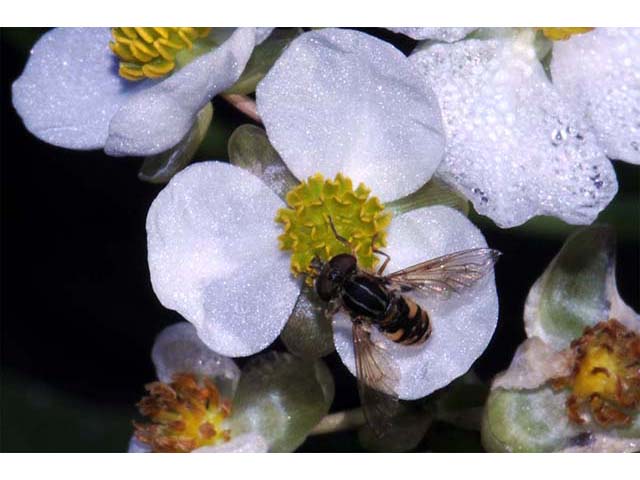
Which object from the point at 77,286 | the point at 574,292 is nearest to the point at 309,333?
the point at 574,292

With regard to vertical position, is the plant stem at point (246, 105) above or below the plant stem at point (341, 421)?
above

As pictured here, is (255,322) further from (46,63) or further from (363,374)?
(46,63)

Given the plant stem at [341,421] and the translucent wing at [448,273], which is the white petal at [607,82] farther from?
the plant stem at [341,421]

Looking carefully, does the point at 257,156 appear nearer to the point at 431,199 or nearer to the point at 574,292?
the point at 431,199

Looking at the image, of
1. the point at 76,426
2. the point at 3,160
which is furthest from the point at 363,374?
the point at 3,160

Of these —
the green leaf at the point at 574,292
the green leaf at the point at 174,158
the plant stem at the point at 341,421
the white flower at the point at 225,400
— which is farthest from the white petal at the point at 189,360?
the green leaf at the point at 574,292

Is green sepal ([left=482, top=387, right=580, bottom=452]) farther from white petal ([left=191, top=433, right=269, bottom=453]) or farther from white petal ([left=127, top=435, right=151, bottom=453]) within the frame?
white petal ([left=127, top=435, right=151, bottom=453])
